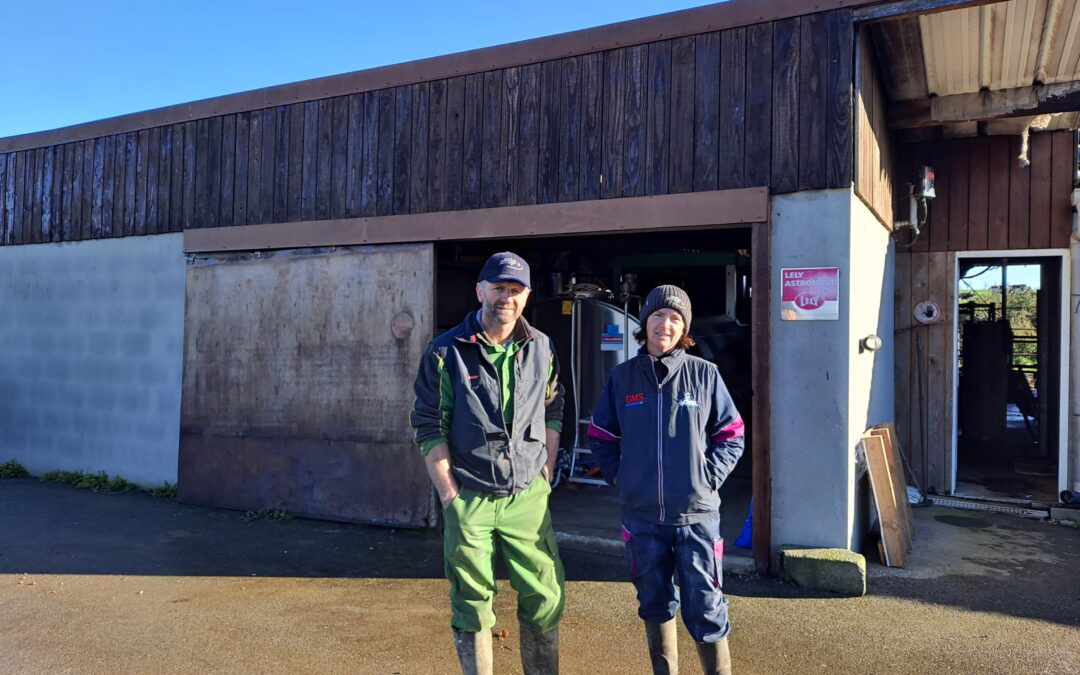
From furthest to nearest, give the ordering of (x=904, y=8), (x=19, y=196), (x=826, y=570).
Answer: (x=19, y=196), (x=904, y=8), (x=826, y=570)

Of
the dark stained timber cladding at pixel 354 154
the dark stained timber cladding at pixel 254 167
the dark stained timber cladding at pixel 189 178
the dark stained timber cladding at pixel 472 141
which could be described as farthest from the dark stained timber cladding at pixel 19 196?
the dark stained timber cladding at pixel 472 141

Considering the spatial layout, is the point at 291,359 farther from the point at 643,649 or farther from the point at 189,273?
the point at 643,649

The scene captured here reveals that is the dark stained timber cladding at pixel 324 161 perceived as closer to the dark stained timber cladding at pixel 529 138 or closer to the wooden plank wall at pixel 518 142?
the wooden plank wall at pixel 518 142

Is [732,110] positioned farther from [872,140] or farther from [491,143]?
[491,143]

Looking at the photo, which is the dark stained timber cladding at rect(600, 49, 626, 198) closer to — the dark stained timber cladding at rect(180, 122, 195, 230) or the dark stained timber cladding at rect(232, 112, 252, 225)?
the dark stained timber cladding at rect(232, 112, 252, 225)

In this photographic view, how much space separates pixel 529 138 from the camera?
5.79m

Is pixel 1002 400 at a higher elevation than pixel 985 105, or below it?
below

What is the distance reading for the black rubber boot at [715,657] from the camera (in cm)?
290

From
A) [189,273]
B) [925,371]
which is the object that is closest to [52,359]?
[189,273]

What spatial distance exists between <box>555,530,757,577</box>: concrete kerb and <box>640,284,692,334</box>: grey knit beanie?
2469 millimetres

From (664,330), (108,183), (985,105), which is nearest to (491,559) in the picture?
(664,330)

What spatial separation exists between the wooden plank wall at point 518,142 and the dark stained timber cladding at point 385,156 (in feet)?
0.04

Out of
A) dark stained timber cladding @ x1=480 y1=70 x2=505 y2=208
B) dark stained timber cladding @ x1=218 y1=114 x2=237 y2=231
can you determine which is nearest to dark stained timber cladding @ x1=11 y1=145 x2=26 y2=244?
dark stained timber cladding @ x1=218 y1=114 x2=237 y2=231

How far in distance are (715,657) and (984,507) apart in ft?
16.7
